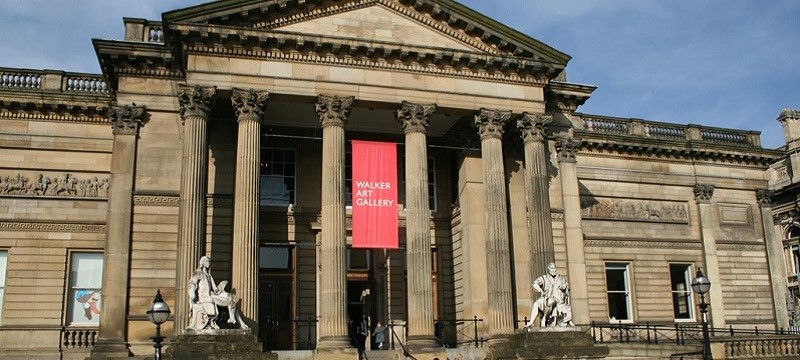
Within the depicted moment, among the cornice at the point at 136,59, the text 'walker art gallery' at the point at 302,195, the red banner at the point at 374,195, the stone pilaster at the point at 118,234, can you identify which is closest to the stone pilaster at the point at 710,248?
the text 'walker art gallery' at the point at 302,195

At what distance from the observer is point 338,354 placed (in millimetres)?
20344

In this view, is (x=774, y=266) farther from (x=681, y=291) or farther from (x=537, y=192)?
(x=537, y=192)

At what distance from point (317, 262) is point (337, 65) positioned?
21.4ft

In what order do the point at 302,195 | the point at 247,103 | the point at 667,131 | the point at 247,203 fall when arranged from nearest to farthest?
the point at 247,203 < the point at 247,103 < the point at 302,195 < the point at 667,131

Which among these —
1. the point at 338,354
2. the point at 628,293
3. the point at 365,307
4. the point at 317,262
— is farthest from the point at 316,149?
the point at 628,293

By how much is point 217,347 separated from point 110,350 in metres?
3.99

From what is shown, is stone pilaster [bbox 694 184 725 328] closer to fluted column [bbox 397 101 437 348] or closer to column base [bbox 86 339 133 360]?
fluted column [bbox 397 101 437 348]

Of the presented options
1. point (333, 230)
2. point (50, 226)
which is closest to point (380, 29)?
point (333, 230)

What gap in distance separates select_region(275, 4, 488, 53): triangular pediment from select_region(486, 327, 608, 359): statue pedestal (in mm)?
8992

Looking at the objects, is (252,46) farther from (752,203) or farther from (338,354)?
(752,203)

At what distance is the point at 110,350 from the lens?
2081cm

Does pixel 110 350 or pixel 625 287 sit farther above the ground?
pixel 625 287

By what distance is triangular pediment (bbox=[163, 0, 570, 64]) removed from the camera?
74.9ft

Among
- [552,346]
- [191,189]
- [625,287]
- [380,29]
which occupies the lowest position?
[552,346]
